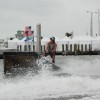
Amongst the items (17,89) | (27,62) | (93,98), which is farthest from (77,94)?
(27,62)

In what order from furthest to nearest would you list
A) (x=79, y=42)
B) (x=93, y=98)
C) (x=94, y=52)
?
(x=79, y=42)
(x=94, y=52)
(x=93, y=98)

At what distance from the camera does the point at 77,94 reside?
43.1 feet

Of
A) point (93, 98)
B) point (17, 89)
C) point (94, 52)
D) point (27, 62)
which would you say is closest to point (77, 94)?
point (93, 98)

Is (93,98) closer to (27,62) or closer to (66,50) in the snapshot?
(27,62)

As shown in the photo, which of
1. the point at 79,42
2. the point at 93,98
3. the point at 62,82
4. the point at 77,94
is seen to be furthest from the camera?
the point at 79,42

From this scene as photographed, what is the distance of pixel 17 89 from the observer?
551 inches

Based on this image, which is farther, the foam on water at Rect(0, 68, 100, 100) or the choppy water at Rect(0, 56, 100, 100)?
the foam on water at Rect(0, 68, 100, 100)

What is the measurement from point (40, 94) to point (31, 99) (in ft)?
3.04

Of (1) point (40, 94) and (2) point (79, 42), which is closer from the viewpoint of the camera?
(1) point (40, 94)

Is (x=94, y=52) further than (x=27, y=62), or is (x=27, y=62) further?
(x=94, y=52)

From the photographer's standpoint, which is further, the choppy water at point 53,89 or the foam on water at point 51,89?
the foam on water at point 51,89

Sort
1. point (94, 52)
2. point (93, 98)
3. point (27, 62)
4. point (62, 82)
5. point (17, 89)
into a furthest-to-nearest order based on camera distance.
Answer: point (94, 52)
point (27, 62)
point (62, 82)
point (17, 89)
point (93, 98)

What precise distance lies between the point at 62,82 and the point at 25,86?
1.41m

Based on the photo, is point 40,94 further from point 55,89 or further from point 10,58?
point 10,58
